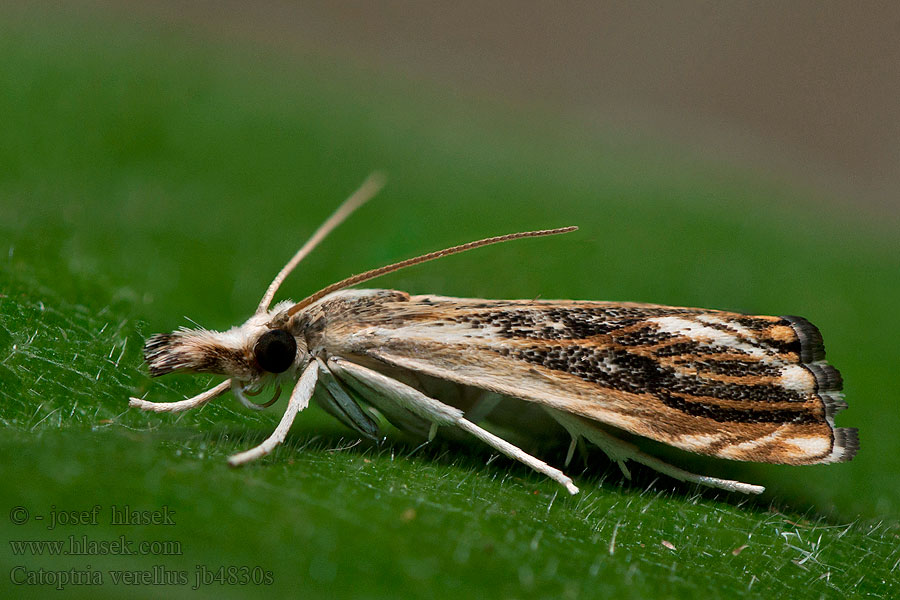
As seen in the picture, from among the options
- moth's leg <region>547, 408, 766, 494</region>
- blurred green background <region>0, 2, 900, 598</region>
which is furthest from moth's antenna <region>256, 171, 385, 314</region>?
moth's leg <region>547, 408, 766, 494</region>

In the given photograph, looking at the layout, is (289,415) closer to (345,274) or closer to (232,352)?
(232,352)

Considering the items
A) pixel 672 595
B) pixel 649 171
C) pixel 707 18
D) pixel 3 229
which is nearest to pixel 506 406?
pixel 672 595

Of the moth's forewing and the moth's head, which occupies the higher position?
the moth's forewing

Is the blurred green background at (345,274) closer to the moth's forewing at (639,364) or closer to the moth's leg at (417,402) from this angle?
the moth's leg at (417,402)

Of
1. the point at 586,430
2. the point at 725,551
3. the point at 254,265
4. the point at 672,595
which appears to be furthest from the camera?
the point at 254,265

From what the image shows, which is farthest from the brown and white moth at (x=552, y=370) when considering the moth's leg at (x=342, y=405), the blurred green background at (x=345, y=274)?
the blurred green background at (x=345, y=274)

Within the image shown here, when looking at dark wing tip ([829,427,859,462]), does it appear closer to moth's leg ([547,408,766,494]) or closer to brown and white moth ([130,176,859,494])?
brown and white moth ([130,176,859,494])

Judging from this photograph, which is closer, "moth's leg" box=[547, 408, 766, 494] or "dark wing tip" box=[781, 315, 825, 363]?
"moth's leg" box=[547, 408, 766, 494]

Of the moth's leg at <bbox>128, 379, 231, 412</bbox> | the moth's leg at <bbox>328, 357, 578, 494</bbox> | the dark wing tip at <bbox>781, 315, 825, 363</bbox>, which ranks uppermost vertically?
the dark wing tip at <bbox>781, 315, 825, 363</bbox>

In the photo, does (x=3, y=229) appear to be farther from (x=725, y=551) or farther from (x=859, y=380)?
(x=859, y=380)
